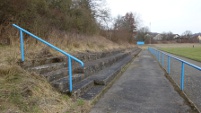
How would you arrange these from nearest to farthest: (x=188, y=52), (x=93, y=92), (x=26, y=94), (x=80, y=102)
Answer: (x=26, y=94)
(x=80, y=102)
(x=93, y=92)
(x=188, y=52)

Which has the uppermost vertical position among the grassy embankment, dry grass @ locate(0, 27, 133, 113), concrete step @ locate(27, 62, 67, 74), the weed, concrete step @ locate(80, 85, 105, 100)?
concrete step @ locate(27, 62, 67, 74)

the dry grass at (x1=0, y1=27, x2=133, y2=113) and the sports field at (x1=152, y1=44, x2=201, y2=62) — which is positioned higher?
the dry grass at (x1=0, y1=27, x2=133, y2=113)

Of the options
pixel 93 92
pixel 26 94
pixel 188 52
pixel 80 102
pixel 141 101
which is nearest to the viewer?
pixel 26 94

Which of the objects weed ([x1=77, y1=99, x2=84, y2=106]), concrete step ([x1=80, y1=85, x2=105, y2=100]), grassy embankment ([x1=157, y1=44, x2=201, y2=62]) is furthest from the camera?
grassy embankment ([x1=157, y1=44, x2=201, y2=62])

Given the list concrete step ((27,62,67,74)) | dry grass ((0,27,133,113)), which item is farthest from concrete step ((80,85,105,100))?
concrete step ((27,62,67,74))

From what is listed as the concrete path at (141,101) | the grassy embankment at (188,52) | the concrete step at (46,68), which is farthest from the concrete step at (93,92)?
the grassy embankment at (188,52)

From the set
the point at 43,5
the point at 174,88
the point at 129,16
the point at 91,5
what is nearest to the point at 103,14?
the point at 91,5

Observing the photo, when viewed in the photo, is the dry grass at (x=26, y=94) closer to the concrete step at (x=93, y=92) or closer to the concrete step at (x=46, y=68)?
the concrete step at (x=46, y=68)

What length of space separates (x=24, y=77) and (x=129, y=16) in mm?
65997

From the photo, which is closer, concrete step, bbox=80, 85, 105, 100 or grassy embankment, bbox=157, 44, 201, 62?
concrete step, bbox=80, 85, 105, 100

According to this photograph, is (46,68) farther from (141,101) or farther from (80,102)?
(141,101)

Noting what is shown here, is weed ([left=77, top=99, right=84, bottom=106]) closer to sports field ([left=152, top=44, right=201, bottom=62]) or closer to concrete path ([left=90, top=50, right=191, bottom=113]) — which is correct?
concrete path ([left=90, top=50, right=191, bottom=113])

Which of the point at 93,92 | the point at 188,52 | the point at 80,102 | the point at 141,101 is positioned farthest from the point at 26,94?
the point at 188,52

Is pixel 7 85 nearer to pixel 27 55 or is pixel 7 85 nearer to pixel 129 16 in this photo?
pixel 27 55
